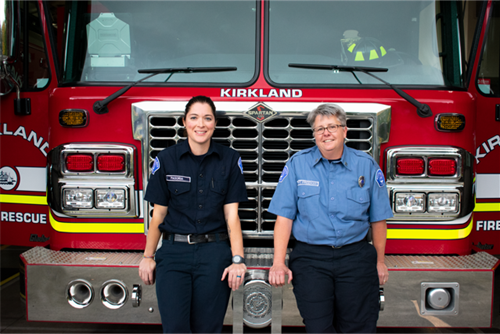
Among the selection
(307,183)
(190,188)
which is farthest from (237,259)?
(307,183)

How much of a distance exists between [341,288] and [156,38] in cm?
208

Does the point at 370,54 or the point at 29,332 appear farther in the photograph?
the point at 29,332

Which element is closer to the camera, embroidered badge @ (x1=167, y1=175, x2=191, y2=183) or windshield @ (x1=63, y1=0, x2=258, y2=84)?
embroidered badge @ (x1=167, y1=175, x2=191, y2=183)

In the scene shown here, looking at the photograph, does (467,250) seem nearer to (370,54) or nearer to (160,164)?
(370,54)

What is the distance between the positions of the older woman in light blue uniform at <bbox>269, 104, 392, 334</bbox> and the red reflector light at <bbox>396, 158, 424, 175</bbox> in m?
0.53

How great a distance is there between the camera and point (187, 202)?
93.0 inches

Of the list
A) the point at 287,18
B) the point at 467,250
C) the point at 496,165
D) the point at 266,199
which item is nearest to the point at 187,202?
the point at 266,199

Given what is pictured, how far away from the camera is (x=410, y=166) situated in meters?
2.76

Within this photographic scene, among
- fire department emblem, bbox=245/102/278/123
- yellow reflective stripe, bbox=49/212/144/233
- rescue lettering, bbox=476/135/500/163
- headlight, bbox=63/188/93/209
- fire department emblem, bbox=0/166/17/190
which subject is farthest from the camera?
fire department emblem, bbox=0/166/17/190

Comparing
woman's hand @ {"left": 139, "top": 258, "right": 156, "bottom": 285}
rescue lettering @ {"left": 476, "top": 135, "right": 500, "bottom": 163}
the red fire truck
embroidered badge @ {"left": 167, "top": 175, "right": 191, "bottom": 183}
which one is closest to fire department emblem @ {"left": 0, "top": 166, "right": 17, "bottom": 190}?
the red fire truck

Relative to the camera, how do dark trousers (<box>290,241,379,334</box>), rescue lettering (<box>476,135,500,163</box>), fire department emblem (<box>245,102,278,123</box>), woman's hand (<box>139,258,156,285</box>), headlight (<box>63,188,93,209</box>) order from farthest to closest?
1. rescue lettering (<box>476,135,500,163</box>)
2. headlight (<box>63,188,93,209</box>)
3. fire department emblem (<box>245,102,278,123</box>)
4. woman's hand (<box>139,258,156,285</box>)
5. dark trousers (<box>290,241,379,334</box>)

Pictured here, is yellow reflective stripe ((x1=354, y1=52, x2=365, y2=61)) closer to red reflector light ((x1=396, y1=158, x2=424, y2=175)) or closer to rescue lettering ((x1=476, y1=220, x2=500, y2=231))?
red reflector light ((x1=396, y1=158, x2=424, y2=175))

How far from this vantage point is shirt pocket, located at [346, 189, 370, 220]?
7.23ft

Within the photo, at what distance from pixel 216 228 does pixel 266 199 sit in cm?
54
